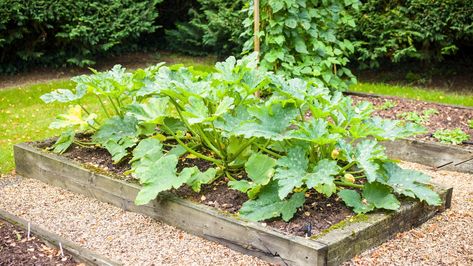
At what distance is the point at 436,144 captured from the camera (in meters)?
5.11

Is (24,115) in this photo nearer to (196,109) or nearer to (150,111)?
(150,111)

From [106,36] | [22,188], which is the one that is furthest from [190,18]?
[22,188]

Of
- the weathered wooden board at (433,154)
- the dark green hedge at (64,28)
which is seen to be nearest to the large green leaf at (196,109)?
the weathered wooden board at (433,154)

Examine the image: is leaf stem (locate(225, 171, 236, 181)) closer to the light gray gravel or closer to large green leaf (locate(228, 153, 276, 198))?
large green leaf (locate(228, 153, 276, 198))

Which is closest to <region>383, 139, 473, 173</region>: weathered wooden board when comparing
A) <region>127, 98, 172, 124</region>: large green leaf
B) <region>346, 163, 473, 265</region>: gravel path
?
<region>346, 163, 473, 265</region>: gravel path

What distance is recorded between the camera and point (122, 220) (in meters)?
3.93

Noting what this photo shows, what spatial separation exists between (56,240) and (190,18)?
24.4 ft

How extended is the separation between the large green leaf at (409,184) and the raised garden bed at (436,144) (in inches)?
56.1

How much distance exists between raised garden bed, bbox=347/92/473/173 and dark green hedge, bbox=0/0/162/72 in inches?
174

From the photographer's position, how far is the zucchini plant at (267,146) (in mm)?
3459

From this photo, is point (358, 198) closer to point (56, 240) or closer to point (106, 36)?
point (56, 240)

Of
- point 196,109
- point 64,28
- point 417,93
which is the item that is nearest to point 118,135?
point 196,109

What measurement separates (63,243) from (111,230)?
1.29 ft

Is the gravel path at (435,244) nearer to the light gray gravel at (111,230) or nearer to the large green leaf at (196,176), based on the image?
the light gray gravel at (111,230)
